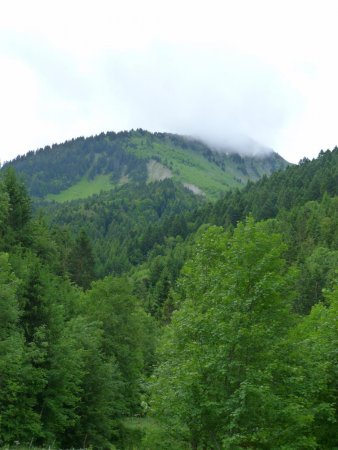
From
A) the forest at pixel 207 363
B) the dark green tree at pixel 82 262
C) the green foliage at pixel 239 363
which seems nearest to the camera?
the green foliage at pixel 239 363

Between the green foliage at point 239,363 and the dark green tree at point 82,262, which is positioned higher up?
the dark green tree at point 82,262

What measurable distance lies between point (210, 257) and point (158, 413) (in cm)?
804

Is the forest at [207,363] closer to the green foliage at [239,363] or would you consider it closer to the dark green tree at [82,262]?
the green foliage at [239,363]

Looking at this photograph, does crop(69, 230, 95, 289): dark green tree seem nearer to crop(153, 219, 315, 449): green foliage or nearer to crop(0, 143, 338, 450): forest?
crop(0, 143, 338, 450): forest

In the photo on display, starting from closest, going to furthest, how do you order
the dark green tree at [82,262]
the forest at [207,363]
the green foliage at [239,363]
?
the green foliage at [239,363], the forest at [207,363], the dark green tree at [82,262]

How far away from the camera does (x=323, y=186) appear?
171m

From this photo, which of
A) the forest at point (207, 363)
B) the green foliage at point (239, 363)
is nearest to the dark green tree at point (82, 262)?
the forest at point (207, 363)

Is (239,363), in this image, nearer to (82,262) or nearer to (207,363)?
(207,363)

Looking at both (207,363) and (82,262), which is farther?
(82,262)

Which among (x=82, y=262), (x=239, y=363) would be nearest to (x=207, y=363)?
(x=239, y=363)

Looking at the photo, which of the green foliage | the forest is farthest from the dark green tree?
the green foliage

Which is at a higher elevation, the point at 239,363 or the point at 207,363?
the point at 239,363

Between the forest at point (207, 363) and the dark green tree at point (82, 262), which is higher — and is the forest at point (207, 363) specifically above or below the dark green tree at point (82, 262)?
below

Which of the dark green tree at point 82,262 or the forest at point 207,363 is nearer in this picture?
the forest at point 207,363
